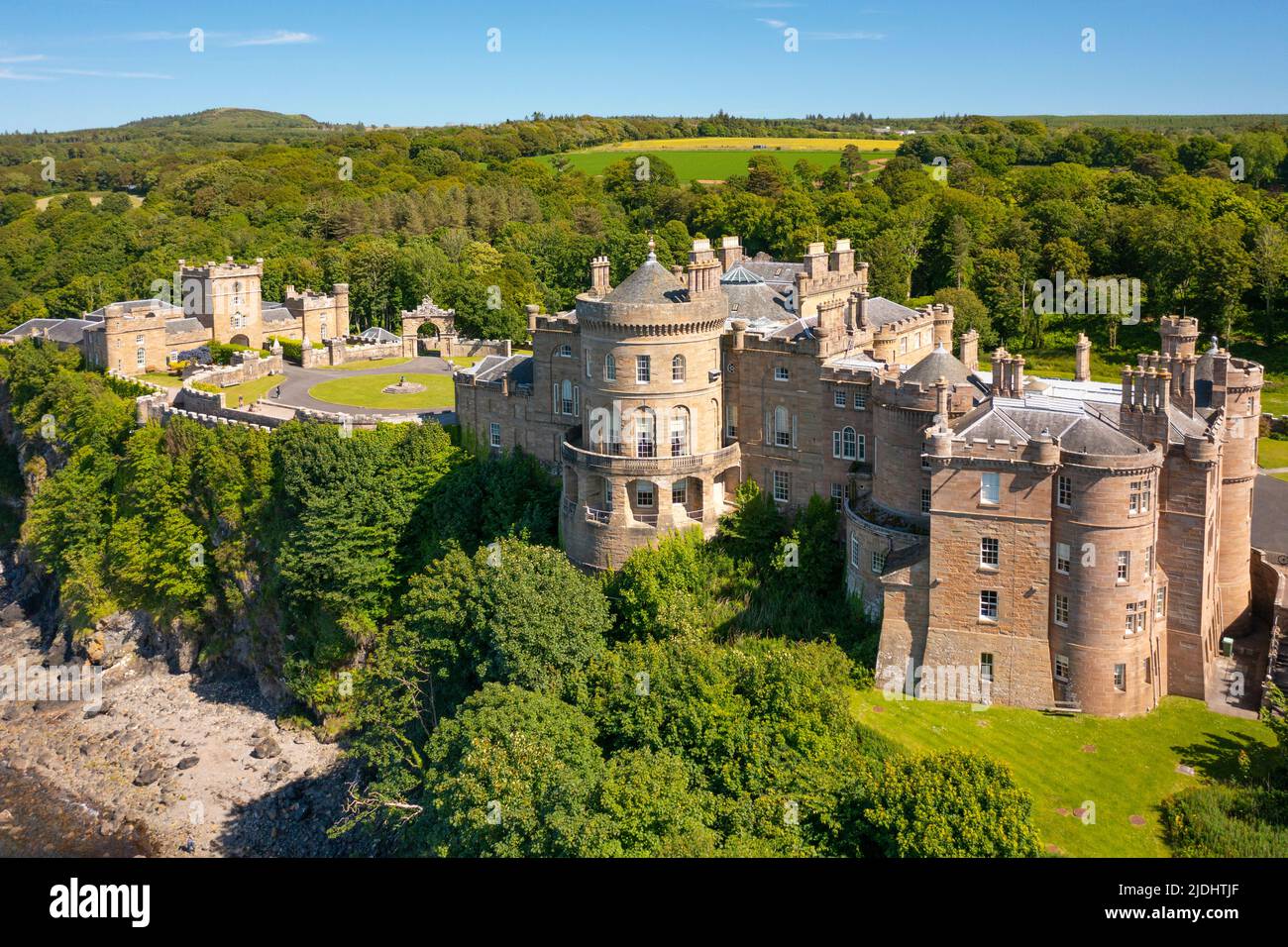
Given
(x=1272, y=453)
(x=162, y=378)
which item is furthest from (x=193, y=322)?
(x=1272, y=453)

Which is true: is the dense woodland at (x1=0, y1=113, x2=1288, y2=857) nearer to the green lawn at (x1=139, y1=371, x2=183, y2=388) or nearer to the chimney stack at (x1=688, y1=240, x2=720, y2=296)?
the green lawn at (x1=139, y1=371, x2=183, y2=388)

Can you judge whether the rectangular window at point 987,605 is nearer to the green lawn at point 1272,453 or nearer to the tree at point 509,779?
the tree at point 509,779

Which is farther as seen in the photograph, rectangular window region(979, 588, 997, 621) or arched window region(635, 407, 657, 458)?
arched window region(635, 407, 657, 458)

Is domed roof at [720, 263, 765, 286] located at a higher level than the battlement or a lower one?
lower

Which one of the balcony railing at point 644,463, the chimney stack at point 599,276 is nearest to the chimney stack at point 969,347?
the balcony railing at point 644,463

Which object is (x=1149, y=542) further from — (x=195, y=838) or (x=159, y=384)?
(x=159, y=384)

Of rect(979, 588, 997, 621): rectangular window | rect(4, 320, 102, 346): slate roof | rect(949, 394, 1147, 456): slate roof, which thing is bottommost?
rect(979, 588, 997, 621): rectangular window

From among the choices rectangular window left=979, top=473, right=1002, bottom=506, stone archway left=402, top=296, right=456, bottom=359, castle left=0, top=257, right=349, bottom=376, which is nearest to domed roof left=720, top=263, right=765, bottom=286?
rectangular window left=979, top=473, right=1002, bottom=506
